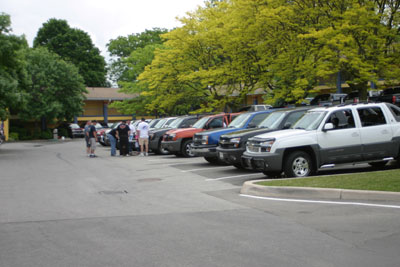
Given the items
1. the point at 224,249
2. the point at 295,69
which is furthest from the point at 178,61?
the point at 224,249

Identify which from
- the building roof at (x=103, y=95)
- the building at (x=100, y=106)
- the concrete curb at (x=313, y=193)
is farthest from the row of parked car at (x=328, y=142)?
the building at (x=100, y=106)

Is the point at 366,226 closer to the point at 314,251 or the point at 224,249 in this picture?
the point at 314,251

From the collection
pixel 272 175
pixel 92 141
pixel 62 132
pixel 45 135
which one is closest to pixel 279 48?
pixel 92 141

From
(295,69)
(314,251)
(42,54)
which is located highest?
(42,54)

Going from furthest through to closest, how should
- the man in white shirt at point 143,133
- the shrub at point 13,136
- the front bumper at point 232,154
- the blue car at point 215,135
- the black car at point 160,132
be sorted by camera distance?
the shrub at point 13,136, the black car at point 160,132, the man in white shirt at point 143,133, the blue car at point 215,135, the front bumper at point 232,154

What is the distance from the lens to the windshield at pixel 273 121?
1435 cm

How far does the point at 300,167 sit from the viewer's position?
12.0 meters

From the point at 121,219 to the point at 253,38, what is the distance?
66.5 feet

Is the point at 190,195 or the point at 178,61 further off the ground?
the point at 178,61

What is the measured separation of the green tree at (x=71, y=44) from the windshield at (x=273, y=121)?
57696mm

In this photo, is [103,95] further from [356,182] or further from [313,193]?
[313,193]

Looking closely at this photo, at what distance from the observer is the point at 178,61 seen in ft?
111

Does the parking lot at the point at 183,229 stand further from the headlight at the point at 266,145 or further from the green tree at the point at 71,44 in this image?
the green tree at the point at 71,44

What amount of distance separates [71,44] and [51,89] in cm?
1801
